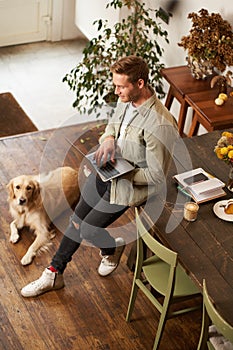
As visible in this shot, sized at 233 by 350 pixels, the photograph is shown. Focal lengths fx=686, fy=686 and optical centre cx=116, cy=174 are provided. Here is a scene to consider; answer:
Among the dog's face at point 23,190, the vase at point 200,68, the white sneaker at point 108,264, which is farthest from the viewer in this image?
the vase at point 200,68

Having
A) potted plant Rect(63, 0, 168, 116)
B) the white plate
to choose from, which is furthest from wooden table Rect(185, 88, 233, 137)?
the white plate

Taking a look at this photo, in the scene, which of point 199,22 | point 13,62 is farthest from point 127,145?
point 13,62

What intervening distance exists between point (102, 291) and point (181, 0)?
7.54 ft

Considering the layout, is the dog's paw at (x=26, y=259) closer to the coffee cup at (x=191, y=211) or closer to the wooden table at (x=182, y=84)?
the coffee cup at (x=191, y=211)

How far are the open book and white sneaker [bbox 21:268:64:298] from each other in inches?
36.0

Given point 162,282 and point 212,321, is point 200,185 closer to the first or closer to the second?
point 162,282

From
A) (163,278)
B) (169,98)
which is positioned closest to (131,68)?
(163,278)

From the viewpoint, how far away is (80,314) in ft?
12.6

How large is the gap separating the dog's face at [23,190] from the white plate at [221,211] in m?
1.25

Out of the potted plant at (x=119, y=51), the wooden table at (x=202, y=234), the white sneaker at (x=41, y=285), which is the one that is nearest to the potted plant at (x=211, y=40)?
the potted plant at (x=119, y=51)

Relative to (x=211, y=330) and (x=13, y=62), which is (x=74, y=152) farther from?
(x=211, y=330)

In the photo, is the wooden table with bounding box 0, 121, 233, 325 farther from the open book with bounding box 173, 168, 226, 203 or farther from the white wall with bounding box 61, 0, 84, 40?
the white wall with bounding box 61, 0, 84, 40

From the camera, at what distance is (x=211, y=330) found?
141 inches

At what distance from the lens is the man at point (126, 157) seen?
132 inches
